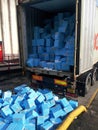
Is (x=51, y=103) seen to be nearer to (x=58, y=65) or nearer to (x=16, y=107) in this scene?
(x=16, y=107)

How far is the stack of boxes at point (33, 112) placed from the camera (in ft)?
14.3

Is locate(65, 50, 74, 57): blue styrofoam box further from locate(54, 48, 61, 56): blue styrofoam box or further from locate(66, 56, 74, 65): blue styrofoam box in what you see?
locate(54, 48, 61, 56): blue styrofoam box

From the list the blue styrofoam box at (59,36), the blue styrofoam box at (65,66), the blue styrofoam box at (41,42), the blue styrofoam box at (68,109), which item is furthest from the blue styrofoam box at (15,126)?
the blue styrofoam box at (41,42)

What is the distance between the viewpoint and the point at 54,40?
7.00 metres

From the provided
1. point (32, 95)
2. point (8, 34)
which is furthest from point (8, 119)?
point (8, 34)

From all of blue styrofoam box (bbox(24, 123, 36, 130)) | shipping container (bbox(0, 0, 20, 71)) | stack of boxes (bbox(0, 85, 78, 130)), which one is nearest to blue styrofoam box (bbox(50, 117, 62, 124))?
stack of boxes (bbox(0, 85, 78, 130))

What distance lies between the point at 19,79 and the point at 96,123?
5970 mm

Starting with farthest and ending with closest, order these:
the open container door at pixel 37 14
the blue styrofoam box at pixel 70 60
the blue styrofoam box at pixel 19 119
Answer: the open container door at pixel 37 14 → the blue styrofoam box at pixel 70 60 → the blue styrofoam box at pixel 19 119

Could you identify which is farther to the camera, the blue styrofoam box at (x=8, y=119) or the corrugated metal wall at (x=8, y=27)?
the corrugated metal wall at (x=8, y=27)

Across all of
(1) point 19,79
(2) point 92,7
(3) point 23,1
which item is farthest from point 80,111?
(1) point 19,79

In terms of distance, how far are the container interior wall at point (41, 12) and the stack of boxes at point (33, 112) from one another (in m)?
2.50

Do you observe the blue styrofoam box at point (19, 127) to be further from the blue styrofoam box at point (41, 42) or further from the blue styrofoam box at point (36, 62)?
the blue styrofoam box at point (41, 42)

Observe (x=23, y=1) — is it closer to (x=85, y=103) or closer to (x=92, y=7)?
(x=92, y=7)

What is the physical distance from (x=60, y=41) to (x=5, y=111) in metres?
3.24
